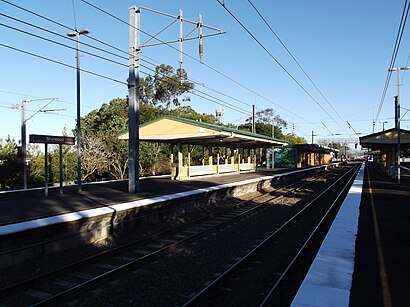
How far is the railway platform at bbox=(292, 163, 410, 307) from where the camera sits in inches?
198

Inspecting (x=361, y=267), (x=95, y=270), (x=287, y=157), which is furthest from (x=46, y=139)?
(x=287, y=157)

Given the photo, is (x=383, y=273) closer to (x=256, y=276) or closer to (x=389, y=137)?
(x=256, y=276)

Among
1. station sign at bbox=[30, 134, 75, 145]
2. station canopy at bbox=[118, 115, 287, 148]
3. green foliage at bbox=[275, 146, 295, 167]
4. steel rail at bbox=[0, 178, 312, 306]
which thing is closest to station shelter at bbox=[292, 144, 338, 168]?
green foliage at bbox=[275, 146, 295, 167]

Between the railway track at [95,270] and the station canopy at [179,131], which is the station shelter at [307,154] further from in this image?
the railway track at [95,270]

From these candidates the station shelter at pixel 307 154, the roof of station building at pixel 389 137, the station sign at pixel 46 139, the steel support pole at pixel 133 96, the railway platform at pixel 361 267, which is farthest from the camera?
the station shelter at pixel 307 154

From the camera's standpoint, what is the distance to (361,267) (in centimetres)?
657

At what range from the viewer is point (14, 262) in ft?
23.7

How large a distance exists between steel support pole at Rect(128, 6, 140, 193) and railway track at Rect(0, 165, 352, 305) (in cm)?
410

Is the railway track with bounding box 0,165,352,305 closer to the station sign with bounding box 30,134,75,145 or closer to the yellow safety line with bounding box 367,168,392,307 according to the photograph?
the yellow safety line with bounding box 367,168,392,307

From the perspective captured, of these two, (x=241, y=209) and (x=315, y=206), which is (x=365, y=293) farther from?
(x=315, y=206)

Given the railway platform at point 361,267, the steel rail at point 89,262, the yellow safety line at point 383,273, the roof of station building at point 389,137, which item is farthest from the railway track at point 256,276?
the roof of station building at point 389,137

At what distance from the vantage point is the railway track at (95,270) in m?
5.78

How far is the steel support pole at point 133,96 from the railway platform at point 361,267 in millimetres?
7918

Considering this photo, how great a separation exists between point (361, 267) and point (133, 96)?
1081 cm
